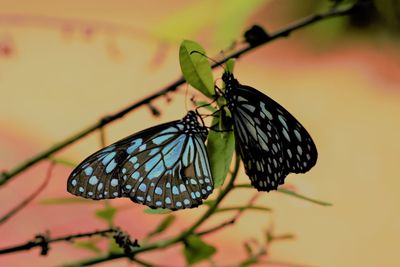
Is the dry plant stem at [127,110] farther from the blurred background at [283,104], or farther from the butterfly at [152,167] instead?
the blurred background at [283,104]

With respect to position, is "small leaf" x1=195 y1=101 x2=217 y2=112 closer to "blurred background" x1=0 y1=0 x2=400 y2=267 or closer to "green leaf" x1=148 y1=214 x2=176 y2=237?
"green leaf" x1=148 y1=214 x2=176 y2=237

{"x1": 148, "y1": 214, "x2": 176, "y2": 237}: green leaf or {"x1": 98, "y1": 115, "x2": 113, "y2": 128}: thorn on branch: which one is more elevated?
{"x1": 98, "y1": 115, "x2": 113, "y2": 128}: thorn on branch

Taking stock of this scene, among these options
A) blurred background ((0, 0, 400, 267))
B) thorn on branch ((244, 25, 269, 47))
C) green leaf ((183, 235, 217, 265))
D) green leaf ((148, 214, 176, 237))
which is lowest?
green leaf ((183, 235, 217, 265))

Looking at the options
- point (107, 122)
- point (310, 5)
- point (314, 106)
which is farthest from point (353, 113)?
point (107, 122)

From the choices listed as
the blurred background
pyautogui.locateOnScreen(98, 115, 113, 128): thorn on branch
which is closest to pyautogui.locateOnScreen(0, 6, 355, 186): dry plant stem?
pyautogui.locateOnScreen(98, 115, 113, 128): thorn on branch

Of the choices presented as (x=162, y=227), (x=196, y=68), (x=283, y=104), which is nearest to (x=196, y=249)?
(x=162, y=227)

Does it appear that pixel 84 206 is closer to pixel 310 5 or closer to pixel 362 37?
pixel 310 5
